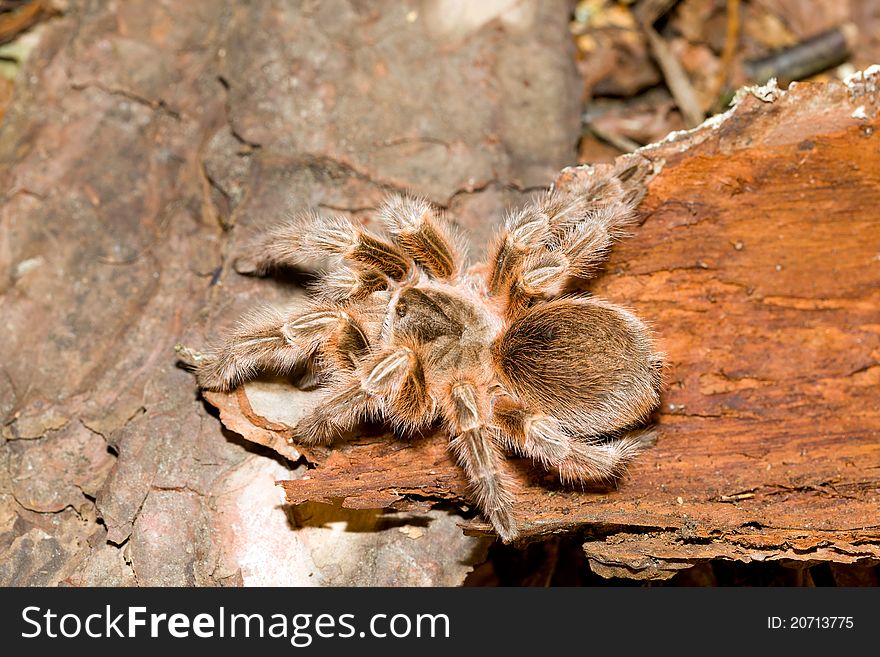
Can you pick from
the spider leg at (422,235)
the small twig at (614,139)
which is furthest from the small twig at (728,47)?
the spider leg at (422,235)

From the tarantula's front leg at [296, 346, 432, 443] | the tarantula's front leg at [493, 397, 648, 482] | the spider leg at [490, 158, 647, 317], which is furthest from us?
the spider leg at [490, 158, 647, 317]

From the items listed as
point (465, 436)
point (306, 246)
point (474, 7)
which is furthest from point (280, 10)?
point (465, 436)

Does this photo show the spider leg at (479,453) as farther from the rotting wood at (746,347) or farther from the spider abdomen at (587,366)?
the spider abdomen at (587,366)

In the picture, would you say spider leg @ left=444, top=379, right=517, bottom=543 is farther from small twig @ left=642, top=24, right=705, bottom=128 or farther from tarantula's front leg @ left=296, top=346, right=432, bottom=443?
small twig @ left=642, top=24, right=705, bottom=128

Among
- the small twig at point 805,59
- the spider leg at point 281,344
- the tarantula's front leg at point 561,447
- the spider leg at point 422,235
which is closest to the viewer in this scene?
the tarantula's front leg at point 561,447

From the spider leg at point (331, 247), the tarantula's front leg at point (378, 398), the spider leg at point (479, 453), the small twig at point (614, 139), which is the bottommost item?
the spider leg at point (479, 453)

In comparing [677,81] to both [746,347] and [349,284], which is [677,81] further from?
[349,284]

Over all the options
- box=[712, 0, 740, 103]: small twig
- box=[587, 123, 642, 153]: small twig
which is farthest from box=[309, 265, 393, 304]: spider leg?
box=[712, 0, 740, 103]: small twig
